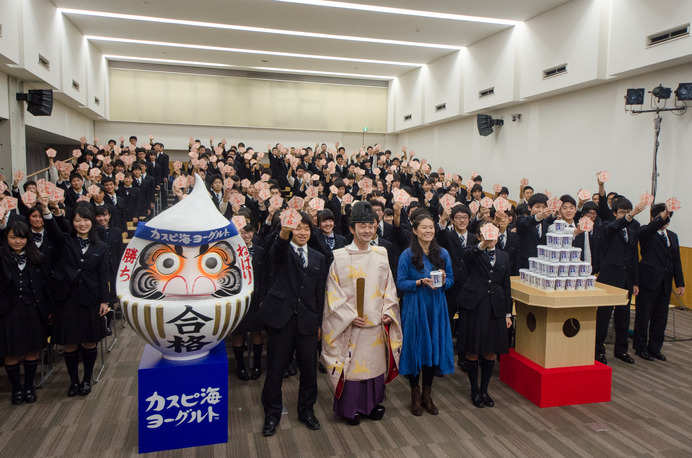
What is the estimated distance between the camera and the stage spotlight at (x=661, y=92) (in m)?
6.40

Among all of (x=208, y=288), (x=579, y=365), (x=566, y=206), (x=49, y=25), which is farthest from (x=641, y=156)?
(x=49, y=25)

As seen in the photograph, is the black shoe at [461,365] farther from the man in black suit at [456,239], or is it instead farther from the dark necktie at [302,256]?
the dark necktie at [302,256]

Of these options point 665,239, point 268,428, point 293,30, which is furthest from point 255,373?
point 293,30

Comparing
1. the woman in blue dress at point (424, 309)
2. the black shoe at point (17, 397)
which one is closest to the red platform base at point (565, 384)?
the woman in blue dress at point (424, 309)

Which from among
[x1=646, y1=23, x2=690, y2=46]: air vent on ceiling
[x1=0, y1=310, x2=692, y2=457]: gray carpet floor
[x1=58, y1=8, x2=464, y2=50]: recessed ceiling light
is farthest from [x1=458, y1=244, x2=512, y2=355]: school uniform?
[x1=58, y1=8, x2=464, y2=50]: recessed ceiling light

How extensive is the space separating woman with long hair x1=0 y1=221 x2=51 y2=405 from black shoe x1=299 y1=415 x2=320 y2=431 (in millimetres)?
2028

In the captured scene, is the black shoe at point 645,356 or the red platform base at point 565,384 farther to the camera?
the black shoe at point 645,356

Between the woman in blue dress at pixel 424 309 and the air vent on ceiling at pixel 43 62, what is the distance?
8186 mm

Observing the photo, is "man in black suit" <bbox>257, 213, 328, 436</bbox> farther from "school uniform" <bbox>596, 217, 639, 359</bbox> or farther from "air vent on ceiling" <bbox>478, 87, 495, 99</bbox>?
"air vent on ceiling" <bbox>478, 87, 495, 99</bbox>

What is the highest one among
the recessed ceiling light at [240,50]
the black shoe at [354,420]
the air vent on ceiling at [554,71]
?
the recessed ceiling light at [240,50]

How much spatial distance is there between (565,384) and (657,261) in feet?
6.17

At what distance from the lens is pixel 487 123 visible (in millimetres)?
10758

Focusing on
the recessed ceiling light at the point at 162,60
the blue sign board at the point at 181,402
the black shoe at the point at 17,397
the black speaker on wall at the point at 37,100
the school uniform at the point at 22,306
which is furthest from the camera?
the recessed ceiling light at the point at 162,60

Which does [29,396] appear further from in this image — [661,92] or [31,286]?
[661,92]
